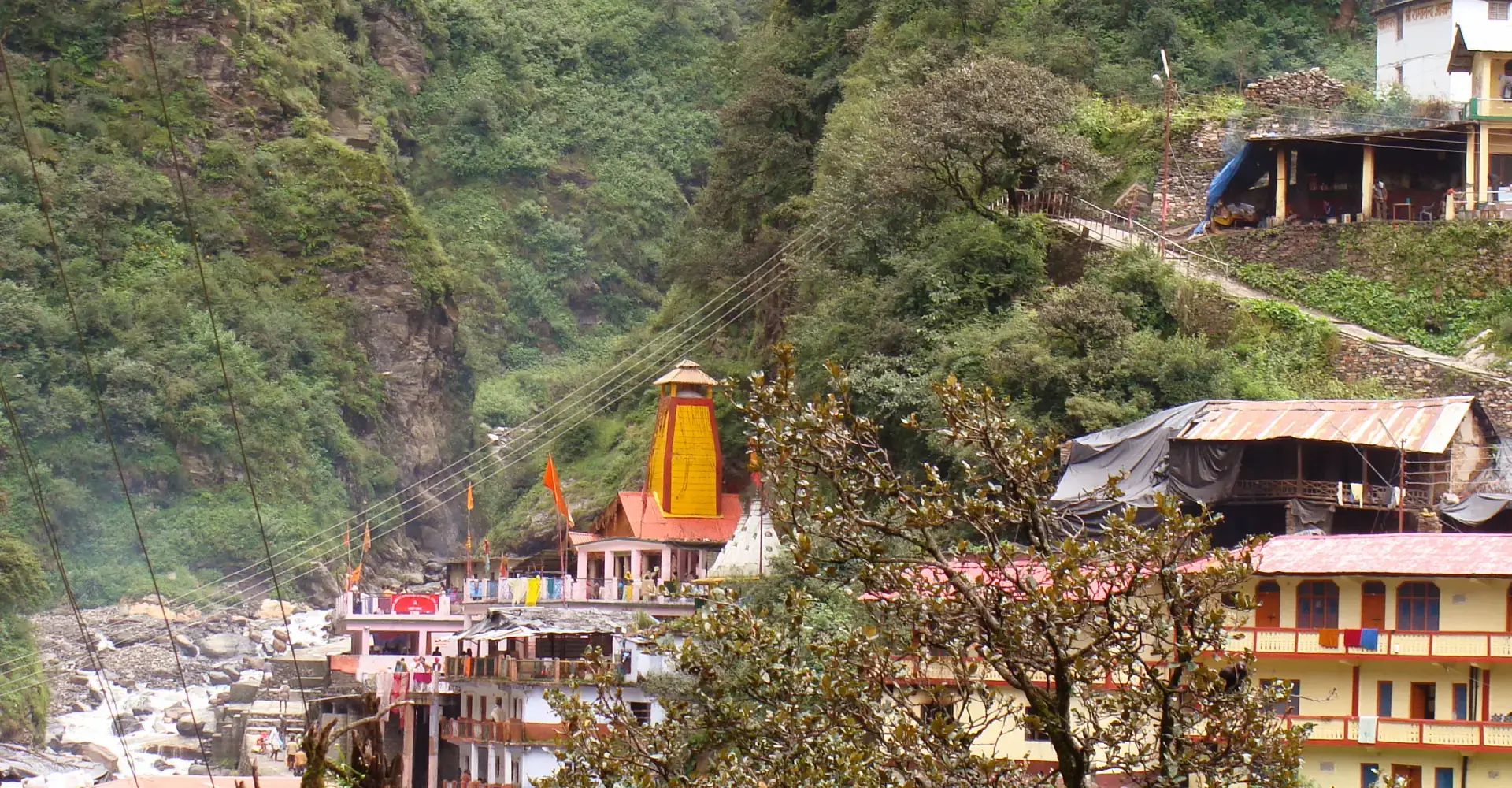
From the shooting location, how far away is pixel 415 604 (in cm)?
5375

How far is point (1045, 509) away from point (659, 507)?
37.5 metres

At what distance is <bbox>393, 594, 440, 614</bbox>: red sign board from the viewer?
53219 mm

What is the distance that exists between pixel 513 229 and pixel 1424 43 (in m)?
60.5

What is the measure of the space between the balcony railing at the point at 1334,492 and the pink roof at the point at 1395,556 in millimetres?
1770

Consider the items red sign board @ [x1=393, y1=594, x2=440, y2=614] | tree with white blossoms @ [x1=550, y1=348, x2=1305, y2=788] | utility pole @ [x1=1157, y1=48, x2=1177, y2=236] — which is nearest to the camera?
tree with white blossoms @ [x1=550, y1=348, x2=1305, y2=788]

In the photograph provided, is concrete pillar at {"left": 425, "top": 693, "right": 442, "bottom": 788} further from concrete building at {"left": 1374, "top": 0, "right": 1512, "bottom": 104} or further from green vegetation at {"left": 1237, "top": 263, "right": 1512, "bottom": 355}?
concrete building at {"left": 1374, "top": 0, "right": 1512, "bottom": 104}

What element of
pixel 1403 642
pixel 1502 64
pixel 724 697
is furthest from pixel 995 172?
pixel 724 697

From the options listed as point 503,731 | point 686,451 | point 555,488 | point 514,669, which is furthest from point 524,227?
point 503,731

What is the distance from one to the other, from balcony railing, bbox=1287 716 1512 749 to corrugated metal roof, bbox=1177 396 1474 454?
189 inches

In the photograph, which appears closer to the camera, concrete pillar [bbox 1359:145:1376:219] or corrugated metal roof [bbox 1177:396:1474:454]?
corrugated metal roof [bbox 1177:396:1474:454]

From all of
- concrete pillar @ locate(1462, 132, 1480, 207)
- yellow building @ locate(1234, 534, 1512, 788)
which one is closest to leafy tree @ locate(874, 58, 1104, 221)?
concrete pillar @ locate(1462, 132, 1480, 207)

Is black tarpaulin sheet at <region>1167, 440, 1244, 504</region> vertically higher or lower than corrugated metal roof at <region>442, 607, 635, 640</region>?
higher

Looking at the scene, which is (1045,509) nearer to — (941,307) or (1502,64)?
(941,307)

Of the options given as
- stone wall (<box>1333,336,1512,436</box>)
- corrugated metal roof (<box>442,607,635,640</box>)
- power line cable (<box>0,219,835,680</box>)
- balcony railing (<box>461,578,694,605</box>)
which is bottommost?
corrugated metal roof (<box>442,607,635,640</box>)
